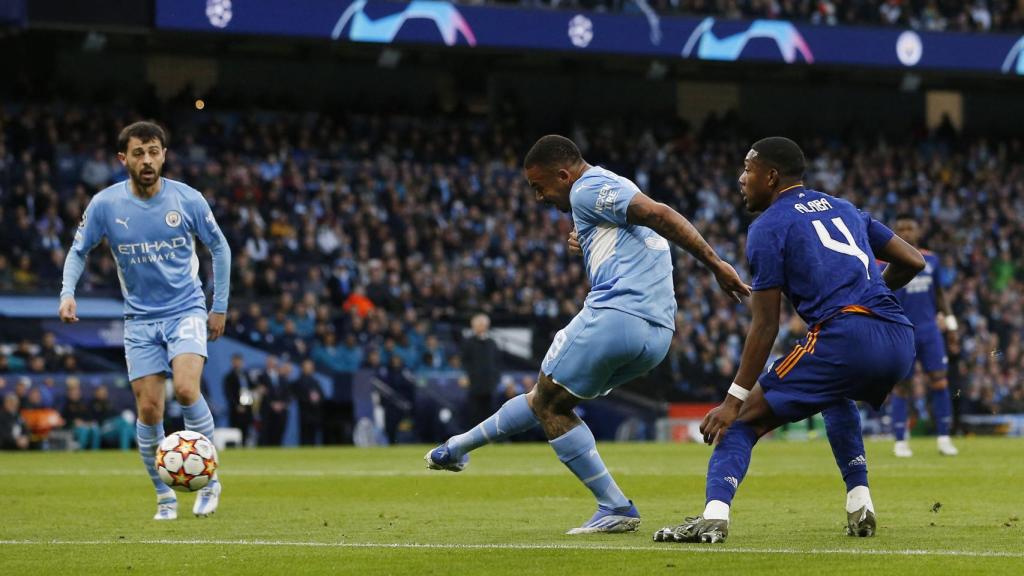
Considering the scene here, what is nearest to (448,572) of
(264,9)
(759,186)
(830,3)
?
(759,186)

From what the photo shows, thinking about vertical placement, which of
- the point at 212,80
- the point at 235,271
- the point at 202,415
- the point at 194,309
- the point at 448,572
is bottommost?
the point at 448,572

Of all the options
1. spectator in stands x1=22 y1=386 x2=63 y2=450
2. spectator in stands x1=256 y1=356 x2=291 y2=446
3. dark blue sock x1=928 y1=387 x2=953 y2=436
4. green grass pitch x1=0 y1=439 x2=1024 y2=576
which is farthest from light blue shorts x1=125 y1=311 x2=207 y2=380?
spectator in stands x1=256 y1=356 x2=291 y2=446

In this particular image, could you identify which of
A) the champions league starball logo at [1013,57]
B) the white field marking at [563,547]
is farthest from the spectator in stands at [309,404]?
the champions league starball logo at [1013,57]

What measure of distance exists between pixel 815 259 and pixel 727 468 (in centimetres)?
110

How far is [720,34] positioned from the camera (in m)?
36.9

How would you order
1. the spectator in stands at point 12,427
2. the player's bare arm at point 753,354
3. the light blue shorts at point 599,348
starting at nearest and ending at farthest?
the player's bare arm at point 753,354
the light blue shorts at point 599,348
the spectator in stands at point 12,427

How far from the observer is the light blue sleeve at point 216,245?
10.7 meters

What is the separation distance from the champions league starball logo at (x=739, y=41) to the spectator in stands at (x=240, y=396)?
15.4m

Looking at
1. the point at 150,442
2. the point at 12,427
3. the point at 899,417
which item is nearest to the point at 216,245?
the point at 150,442

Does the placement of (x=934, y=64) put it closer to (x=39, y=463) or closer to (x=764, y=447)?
(x=764, y=447)

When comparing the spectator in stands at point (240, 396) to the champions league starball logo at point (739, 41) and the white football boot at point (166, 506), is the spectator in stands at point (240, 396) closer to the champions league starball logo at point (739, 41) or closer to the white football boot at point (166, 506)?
the white football boot at point (166, 506)

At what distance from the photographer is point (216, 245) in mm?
10758

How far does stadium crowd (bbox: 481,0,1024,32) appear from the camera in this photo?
36.6m

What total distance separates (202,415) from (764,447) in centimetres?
1370
